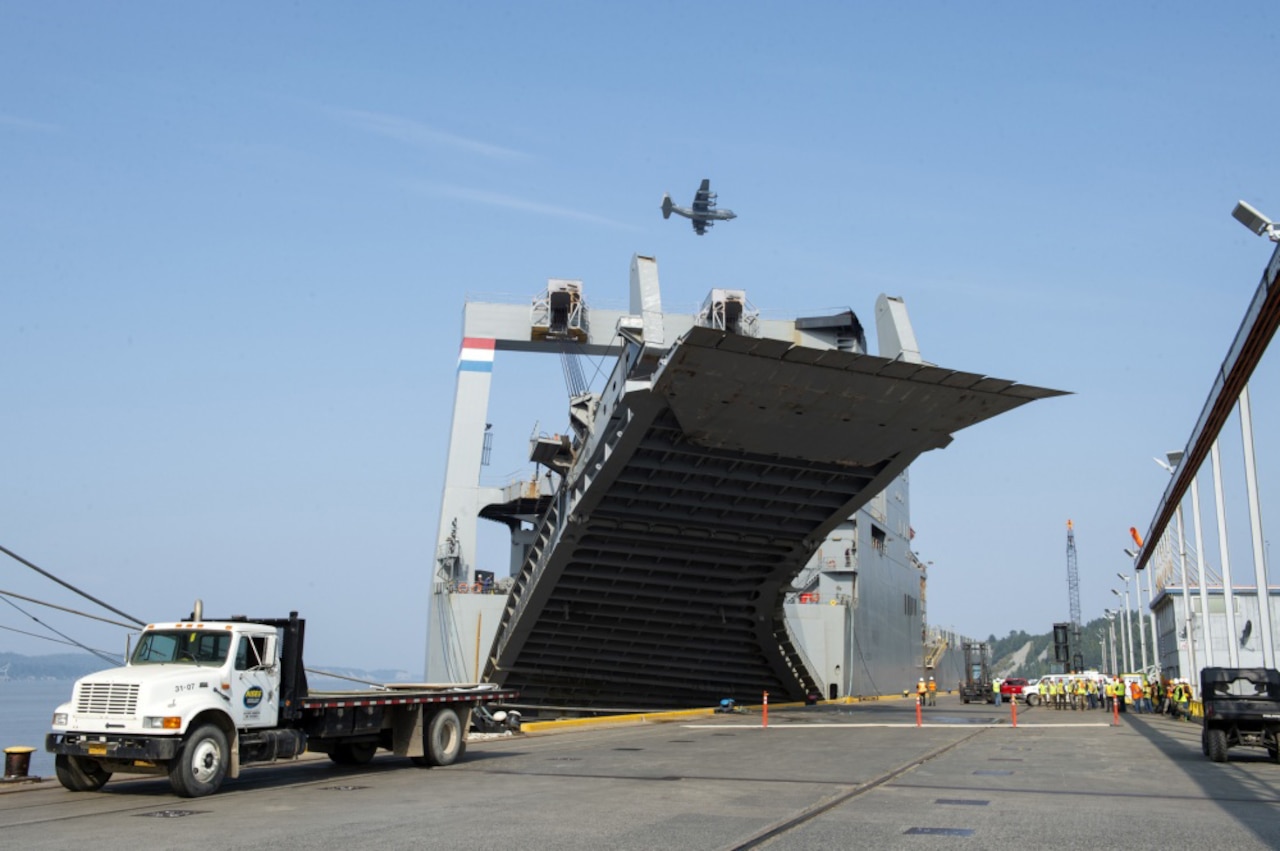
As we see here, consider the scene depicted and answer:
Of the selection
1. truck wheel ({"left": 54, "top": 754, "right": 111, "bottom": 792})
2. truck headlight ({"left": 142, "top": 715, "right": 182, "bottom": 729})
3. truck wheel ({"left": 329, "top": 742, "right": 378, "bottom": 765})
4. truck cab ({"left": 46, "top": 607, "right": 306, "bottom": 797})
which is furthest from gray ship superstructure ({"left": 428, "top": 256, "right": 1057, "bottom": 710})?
truck wheel ({"left": 54, "top": 754, "right": 111, "bottom": 792})

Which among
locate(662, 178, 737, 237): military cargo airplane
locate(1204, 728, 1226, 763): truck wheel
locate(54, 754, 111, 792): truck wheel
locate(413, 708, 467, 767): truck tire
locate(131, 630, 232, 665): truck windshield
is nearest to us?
locate(54, 754, 111, 792): truck wheel

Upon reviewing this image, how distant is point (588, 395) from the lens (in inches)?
1110

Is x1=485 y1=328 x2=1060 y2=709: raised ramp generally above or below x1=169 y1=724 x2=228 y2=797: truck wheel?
above

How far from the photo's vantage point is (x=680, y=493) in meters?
26.9

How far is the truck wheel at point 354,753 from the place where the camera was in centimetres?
1659

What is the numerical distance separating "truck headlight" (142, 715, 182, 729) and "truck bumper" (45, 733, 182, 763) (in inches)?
5.6

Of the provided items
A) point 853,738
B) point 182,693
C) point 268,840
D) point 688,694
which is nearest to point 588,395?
point 853,738

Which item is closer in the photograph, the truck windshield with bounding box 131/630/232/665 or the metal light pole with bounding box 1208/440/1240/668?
the truck windshield with bounding box 131/630/232/665

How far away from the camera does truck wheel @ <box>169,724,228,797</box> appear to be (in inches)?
492

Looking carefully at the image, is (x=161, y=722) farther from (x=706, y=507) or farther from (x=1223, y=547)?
(x=1223, y=547)

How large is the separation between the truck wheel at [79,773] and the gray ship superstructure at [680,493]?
40.1ft

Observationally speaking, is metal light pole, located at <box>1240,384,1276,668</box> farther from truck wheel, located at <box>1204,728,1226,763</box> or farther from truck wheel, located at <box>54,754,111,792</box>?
truck wheel, located at <box>54,754,111,792</box>

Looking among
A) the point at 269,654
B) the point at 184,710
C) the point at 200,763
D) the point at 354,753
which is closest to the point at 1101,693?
the point at 354,753

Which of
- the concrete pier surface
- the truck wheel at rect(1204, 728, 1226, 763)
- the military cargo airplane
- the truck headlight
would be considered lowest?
the concrete pier surface
